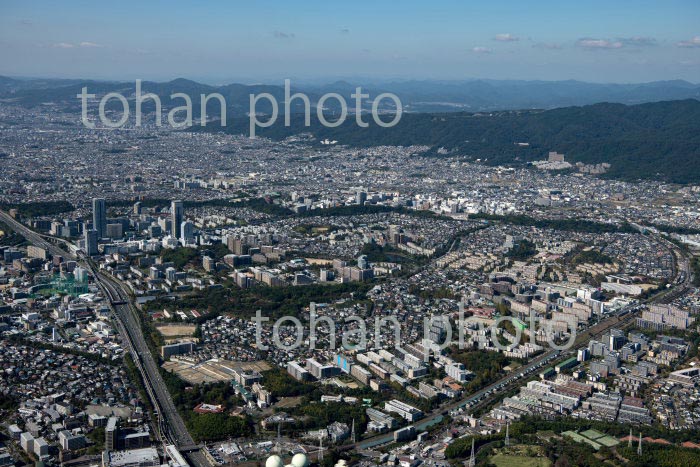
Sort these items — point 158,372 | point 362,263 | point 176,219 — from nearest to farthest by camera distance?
point 158,372
point 362,263
point 176,219

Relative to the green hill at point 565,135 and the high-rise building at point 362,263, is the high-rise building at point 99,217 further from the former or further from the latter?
the green hill at point 565,135

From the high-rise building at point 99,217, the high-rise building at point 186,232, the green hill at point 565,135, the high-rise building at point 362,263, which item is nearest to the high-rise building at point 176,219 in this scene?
the high-rise building at point 186,232

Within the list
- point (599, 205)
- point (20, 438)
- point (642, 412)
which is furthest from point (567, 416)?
point (599, 205)

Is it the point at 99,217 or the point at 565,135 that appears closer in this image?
the point at 99,217

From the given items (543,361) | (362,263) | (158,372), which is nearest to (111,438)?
(158,372)

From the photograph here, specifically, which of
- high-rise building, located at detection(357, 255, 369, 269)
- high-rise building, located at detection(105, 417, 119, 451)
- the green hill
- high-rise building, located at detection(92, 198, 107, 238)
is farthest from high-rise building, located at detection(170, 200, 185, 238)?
the green hill

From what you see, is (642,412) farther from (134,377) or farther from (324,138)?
(324,138)

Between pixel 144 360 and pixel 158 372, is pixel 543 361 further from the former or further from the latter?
pixel 144 360
